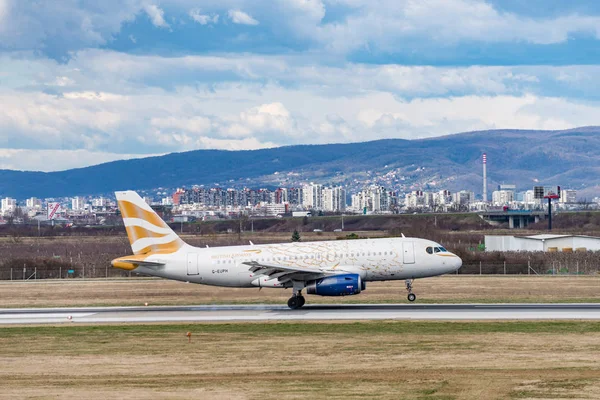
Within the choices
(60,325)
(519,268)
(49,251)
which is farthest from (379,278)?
(49,251)

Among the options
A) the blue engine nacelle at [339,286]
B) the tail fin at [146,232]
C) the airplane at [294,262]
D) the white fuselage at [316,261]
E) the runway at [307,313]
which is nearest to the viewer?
the runway at [307,313]

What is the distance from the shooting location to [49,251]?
4889 inches

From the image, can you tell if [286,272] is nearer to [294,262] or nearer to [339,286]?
[294,262]

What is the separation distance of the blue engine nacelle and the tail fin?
9450 mm

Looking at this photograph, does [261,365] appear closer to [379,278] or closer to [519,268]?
[379,278]

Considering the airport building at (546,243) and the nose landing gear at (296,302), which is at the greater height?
the airport building at (546,243)

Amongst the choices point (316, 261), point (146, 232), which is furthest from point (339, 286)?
point (146, 232)

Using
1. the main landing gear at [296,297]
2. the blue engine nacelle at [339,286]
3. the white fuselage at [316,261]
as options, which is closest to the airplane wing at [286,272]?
the white fuselage at [316,261]

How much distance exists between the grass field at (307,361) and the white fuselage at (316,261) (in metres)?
7.72

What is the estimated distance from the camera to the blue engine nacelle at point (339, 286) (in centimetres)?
4753

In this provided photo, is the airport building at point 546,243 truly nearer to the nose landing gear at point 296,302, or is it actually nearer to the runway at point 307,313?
the runway at point 307,313

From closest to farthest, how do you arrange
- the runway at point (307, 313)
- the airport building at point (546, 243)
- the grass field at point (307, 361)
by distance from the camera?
1. the grass field at point (307, 361)
2. the runway at point (307, 313)
3. the airport building at point (546, 243)

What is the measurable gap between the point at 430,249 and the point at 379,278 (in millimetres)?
3301

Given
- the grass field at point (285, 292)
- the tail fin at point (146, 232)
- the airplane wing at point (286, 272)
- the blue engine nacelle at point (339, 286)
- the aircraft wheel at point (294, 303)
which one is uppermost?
the tail fin at point (146, 232)
